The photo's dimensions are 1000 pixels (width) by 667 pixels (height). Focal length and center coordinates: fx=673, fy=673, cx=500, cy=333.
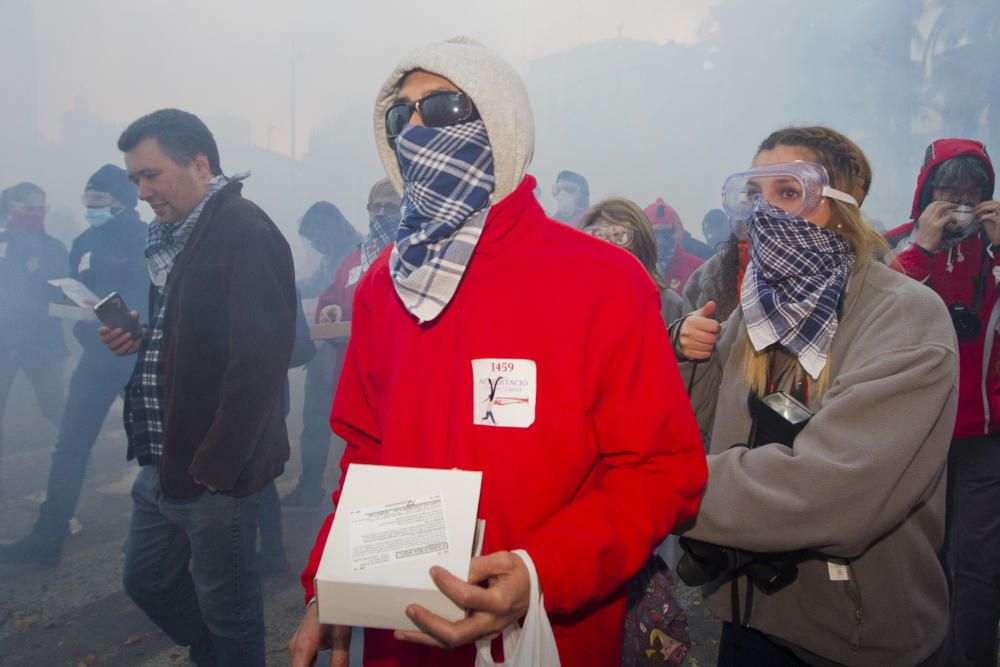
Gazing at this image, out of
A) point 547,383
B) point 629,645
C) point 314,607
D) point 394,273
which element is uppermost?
point 394,273

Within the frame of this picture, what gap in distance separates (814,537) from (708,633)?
2.71 metres

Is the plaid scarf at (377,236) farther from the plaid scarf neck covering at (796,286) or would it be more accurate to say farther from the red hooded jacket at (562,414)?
the red hooded jacket at (562,414)

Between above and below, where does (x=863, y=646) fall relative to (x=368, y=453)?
below

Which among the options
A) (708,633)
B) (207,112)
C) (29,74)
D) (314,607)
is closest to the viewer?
(314,607)

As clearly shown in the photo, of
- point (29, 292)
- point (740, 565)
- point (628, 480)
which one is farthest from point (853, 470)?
point (29, 292)

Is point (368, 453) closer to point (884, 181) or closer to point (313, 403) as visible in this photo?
point (313, 403)

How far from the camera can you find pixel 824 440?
1.55 metres

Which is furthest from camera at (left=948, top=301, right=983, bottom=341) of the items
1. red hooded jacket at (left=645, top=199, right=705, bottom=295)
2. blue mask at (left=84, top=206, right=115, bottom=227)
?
blue mask at (left=84, top=206, right=115, bottom=227)

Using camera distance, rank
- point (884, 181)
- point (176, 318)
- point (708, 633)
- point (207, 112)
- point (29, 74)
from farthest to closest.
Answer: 1. point (884, 181)
2. point (207, 112)
3. point (29, 74)
4. point (708, 633)
5. point (176, 318)

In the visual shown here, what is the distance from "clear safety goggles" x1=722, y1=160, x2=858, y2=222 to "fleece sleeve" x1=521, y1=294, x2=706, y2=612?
0.84 m

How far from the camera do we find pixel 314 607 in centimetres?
144

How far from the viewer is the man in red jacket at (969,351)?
318 cm

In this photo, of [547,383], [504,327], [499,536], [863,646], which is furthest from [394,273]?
[863,646]

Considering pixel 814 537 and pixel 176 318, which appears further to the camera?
pixel 176 318
